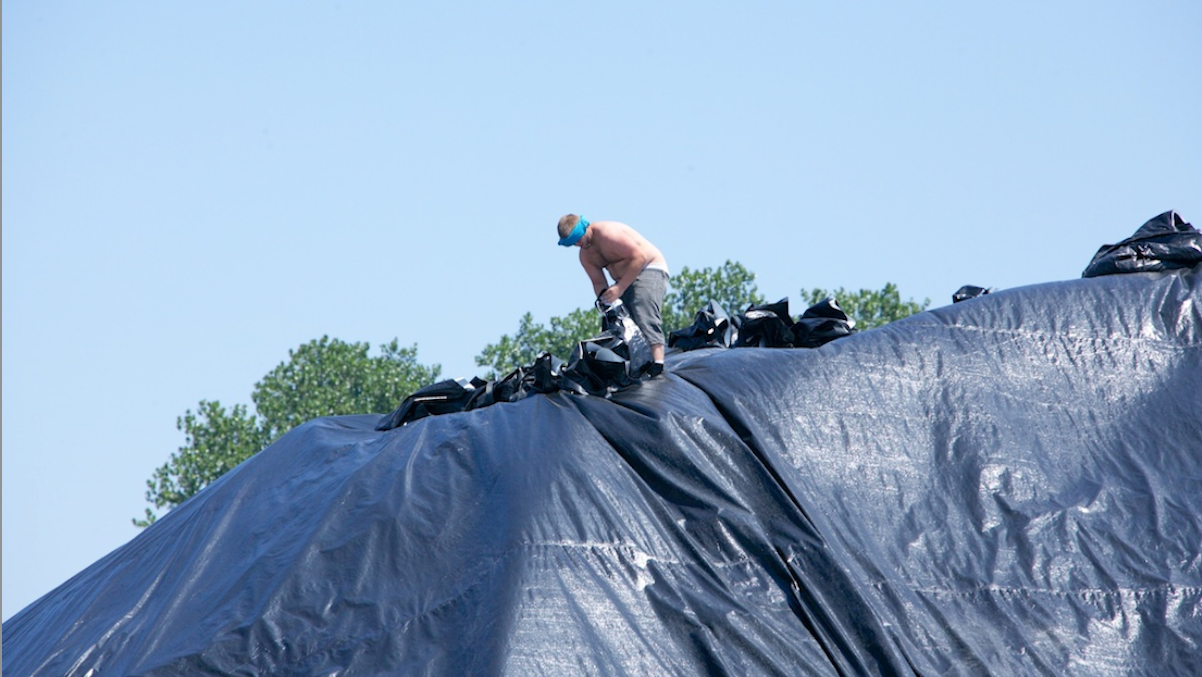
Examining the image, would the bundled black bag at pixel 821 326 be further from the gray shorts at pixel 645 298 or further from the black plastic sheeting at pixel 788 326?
the gray shorts at pixel 645 298

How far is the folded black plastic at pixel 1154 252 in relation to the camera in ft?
21.1

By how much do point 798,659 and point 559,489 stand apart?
1.11 m

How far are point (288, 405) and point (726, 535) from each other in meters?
26.6

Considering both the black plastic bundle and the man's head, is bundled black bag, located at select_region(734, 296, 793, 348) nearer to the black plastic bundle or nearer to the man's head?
the black plastic bundle

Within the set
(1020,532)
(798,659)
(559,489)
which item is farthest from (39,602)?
(1020,532)

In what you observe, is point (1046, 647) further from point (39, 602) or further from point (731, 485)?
point (39, 602)

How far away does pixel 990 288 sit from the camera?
21.7 ft

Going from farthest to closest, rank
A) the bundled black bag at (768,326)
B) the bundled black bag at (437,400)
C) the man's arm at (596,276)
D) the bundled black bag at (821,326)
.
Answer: the man's arm at (596,276) → the bundled black bag at (768,326) → the bundled black bag at (821,326) → the bundled black bag at (437,400)

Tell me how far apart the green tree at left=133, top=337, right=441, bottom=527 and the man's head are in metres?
22.0

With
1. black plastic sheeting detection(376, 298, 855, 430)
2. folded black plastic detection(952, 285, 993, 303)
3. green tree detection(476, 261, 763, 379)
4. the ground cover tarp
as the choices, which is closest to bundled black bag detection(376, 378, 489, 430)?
black plastic sheeting detection(376, 298, 855, 430)

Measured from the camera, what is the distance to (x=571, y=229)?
7.31 m

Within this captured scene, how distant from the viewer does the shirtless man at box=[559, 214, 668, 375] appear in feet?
23.4

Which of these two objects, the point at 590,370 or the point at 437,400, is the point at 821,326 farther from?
the point at 437,400

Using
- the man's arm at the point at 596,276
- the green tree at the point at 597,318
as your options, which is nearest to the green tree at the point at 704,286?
the green tree at the point at 597,318
